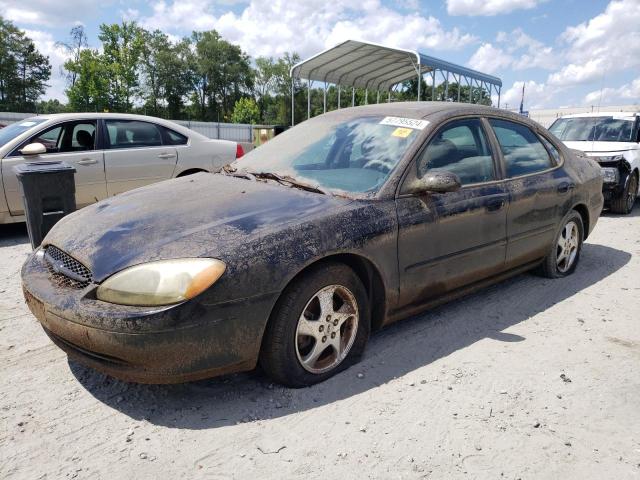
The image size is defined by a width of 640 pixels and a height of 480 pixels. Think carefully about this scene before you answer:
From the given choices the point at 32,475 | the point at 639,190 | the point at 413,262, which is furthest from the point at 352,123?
the point at 639,190

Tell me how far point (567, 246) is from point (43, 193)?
484 cm

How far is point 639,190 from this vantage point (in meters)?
8.95

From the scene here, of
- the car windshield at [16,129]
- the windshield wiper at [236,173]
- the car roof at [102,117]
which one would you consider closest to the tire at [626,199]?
the car roof at [102,117]

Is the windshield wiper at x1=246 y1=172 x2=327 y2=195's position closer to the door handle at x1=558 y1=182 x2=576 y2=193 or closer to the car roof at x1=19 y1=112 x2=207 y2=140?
the door handle at x1=558 y1=182 x2=576 y2=193

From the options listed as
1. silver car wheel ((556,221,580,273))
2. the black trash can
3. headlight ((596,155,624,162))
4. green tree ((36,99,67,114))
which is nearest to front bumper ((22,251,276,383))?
the black trash can

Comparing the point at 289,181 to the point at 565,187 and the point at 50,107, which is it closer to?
the point at 565,187

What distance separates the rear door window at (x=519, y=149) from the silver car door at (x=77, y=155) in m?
4.82

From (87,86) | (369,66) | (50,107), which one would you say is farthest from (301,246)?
(50,107)

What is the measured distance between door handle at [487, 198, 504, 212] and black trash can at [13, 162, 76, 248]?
3696 millimetres

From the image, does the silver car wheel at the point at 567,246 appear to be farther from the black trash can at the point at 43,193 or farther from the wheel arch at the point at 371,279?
the black trash can at the point at 43,193

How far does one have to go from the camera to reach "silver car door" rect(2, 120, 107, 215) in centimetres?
608

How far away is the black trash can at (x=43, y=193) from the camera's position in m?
4.58

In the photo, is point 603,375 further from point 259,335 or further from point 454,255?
point 259,335

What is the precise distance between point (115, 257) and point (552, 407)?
92.5 inches
